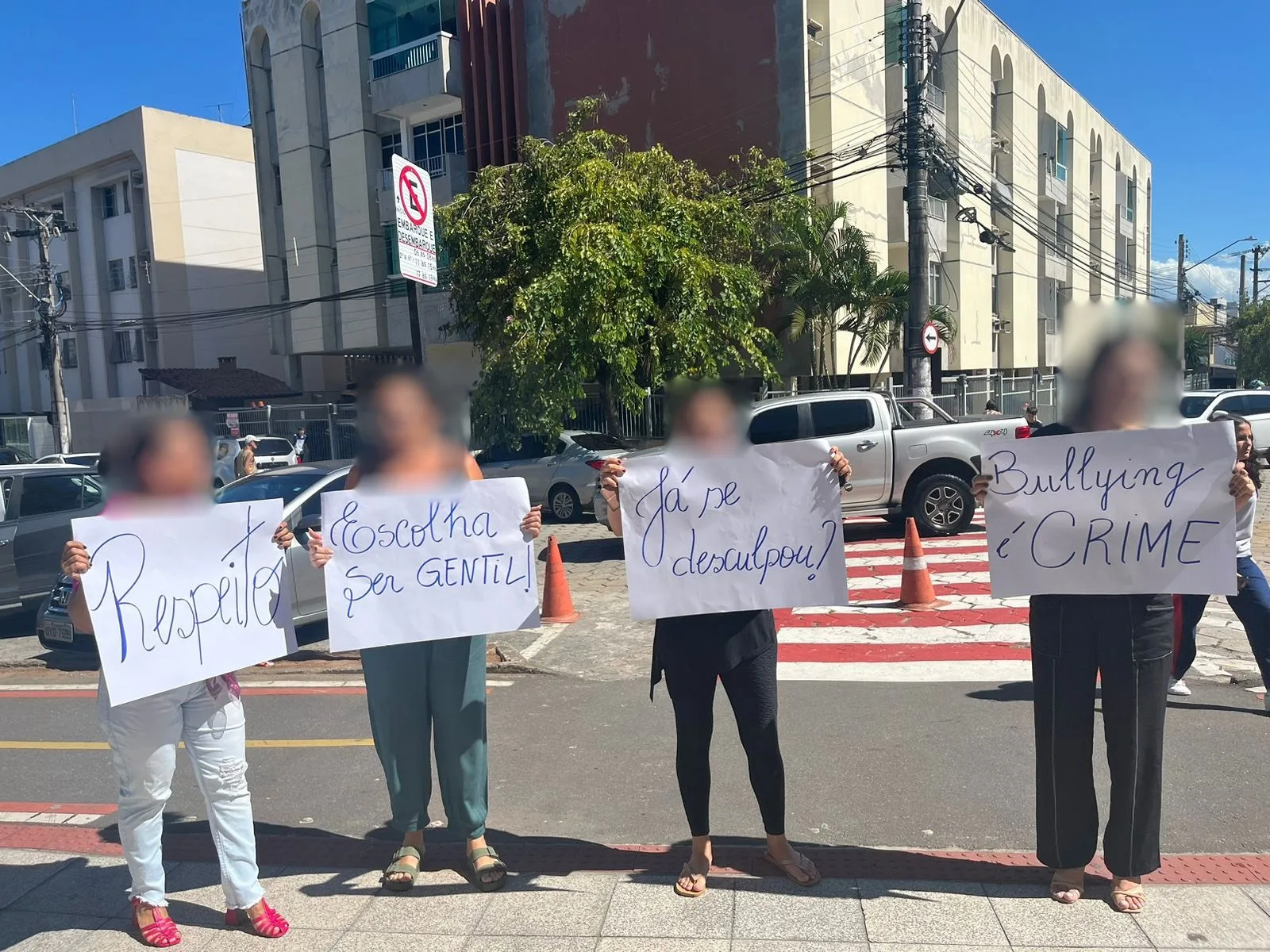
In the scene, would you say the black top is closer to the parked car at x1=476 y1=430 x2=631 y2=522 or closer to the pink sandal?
the pink sandal

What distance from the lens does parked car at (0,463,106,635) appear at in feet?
32.8

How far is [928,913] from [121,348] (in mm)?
45103

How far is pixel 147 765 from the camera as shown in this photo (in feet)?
11.0

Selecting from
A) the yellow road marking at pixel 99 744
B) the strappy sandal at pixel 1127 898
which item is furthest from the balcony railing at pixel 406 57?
the strappy sandal at pixel 1127 898

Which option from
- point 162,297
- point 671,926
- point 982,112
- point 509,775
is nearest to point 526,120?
point 982,112

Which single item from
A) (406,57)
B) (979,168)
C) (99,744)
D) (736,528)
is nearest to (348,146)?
(406,57)

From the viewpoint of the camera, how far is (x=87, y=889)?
3881mm

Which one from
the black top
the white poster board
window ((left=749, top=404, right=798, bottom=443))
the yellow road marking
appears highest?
the white poster board

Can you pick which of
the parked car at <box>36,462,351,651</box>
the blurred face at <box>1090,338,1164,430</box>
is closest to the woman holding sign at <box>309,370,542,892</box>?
the blurred face at <box>1090,338,1164,430</box>

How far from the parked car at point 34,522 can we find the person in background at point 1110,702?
9.56 m

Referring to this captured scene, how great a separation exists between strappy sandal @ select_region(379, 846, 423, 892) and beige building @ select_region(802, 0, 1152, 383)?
1577 centimetres

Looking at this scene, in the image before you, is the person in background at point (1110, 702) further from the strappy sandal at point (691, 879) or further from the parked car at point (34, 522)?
the parked car at point (34, 522)

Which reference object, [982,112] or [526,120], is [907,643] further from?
[982,112]

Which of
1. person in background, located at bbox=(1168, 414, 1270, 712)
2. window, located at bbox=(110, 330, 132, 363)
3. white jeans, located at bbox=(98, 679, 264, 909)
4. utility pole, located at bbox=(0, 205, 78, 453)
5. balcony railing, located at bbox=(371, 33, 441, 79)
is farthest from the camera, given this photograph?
window, located at bbox=(110, 330, 132, 363)
